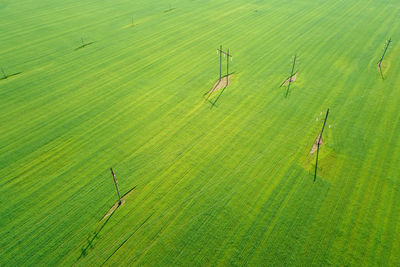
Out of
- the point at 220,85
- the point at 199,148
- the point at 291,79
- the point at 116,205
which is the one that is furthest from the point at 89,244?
the point at 291,79

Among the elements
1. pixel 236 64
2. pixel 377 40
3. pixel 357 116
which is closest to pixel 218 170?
pixel 357 116

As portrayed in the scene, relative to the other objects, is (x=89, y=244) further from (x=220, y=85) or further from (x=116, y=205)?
(x=220, y=85)

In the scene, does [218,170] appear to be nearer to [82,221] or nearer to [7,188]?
[82,221]

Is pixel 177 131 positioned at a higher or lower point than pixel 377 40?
lower

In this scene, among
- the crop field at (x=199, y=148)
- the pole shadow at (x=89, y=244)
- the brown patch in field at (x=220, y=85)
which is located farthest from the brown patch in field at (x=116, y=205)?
the brown patch in field at (x=220, y=85)

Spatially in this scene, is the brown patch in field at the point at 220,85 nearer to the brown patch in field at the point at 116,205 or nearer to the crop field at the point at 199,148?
the crop field at the point at 199,148

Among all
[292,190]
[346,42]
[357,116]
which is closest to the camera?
[292,190]

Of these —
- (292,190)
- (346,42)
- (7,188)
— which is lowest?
(7,188)

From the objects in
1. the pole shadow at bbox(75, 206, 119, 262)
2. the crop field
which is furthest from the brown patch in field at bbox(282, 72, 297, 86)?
the pole shadow at bbox(75, 206, 119, 262)

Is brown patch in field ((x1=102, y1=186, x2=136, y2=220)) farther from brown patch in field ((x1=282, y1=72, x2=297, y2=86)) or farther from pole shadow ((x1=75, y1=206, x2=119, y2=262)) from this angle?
brown patch in field ((x1=282, y1=72, x2=297, y2=86))
